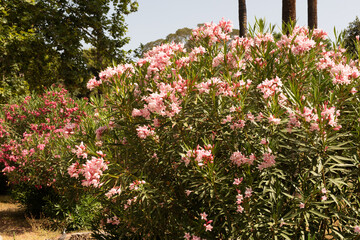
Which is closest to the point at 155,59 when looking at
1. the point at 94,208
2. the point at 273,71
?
the point at 273,71

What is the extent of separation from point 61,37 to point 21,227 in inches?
379

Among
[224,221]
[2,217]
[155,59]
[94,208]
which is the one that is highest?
[155,59]

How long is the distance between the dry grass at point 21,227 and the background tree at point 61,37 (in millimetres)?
8001

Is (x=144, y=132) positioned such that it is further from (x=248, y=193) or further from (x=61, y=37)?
(x=61, y=37)

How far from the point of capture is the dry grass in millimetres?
8141

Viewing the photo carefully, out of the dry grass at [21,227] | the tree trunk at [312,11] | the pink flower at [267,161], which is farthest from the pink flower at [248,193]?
the tree trunk at [312,11]

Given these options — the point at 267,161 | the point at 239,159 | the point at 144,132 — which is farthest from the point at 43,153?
the point at 267,161

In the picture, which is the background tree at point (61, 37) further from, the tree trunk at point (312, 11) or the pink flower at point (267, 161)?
the pink flower at point (267, 161)

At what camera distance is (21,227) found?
8.88 meters

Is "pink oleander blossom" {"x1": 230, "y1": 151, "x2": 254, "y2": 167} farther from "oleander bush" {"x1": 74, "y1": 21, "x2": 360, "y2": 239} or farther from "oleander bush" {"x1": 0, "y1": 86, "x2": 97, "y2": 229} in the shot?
"oleander bush" {"x1": 0, "y1": 86, "x2": 97, "y2": 229}

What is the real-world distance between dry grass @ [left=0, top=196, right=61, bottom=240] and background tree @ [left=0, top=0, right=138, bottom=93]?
26.2 feet

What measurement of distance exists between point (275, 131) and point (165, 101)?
1022 mm

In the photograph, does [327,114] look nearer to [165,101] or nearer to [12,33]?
[165,101]

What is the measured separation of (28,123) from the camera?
1038 centimetres
